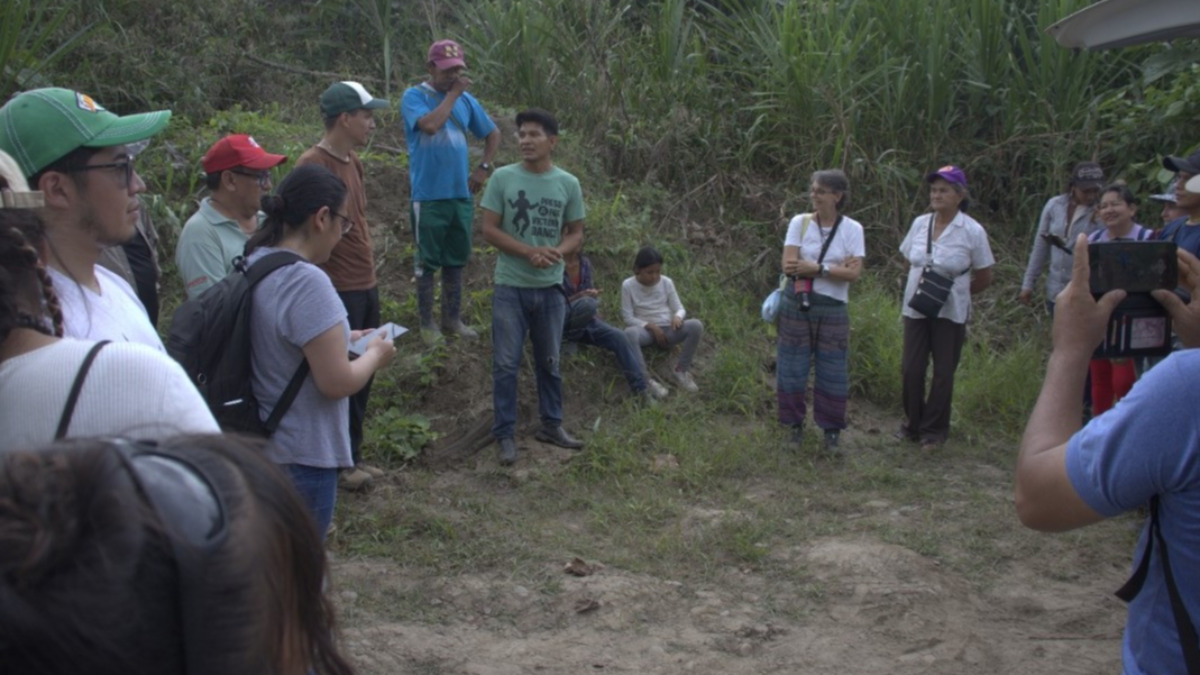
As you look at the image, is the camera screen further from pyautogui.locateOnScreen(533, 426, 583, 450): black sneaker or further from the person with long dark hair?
pyautogui.locateOnScreen(533, 426, 583, 450): black sneaker

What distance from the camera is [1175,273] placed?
2223mm

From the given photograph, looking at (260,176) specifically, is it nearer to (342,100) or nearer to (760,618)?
(342,100)

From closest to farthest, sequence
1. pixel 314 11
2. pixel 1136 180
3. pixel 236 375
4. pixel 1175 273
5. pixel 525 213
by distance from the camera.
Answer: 1. pixel 1175 273
2. pixel 236 375
3. pixel 525 213
4. pixel 1136 180
5. pixel 314 11

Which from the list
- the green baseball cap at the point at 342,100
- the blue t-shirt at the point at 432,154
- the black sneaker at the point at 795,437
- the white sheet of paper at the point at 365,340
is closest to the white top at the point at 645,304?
the black sneaker at the point at 795,437

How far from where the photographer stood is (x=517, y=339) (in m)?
6.37

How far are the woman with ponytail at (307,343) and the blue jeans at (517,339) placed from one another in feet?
9.60

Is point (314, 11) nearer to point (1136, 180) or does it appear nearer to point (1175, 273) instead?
point (1136, 180)

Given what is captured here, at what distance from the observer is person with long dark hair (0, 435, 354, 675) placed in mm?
836

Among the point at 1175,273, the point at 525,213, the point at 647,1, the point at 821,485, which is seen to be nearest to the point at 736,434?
the point at 821,485

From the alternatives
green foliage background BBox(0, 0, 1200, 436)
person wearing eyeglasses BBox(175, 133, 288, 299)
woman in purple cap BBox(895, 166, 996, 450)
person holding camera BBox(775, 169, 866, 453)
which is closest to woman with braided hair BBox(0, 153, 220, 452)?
person wearing eyeglasses BBox(175, 133, 288, 299)

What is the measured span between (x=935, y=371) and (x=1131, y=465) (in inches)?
210

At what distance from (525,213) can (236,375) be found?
320cm

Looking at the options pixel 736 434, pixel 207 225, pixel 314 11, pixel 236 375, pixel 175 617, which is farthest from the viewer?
pixel 314 11

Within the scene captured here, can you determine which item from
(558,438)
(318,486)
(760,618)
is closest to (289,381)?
(318,486)
